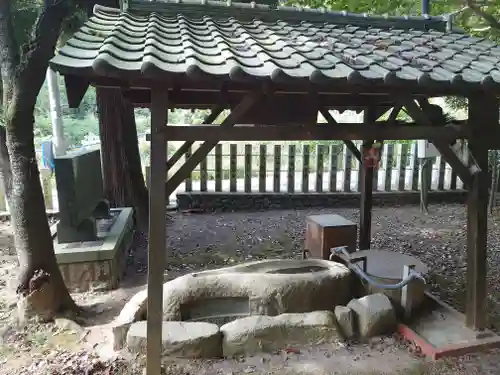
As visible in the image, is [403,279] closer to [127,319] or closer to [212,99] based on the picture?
[127,319]

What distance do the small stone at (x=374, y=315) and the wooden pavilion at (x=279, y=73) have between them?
0.79 m

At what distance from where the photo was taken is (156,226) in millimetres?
3391

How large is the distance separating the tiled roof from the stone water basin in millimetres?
2302

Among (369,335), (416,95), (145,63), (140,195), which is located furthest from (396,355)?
(140,195)

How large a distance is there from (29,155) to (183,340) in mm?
→ 2577

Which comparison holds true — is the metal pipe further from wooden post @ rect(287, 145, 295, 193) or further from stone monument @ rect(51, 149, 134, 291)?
wooden post @ rect(287, 145, 295, 193)

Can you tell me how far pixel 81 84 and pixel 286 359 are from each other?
3.08m

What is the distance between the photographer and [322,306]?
4523 mm

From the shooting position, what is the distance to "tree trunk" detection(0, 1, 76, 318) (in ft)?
14.2

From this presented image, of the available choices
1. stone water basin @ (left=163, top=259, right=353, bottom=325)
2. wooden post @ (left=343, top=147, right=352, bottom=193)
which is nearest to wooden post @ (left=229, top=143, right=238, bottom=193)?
wooden post @ (left=343, top=147, right=352, bottom=193)

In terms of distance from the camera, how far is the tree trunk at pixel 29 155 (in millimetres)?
4340

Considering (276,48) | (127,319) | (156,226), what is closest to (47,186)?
(127,319)

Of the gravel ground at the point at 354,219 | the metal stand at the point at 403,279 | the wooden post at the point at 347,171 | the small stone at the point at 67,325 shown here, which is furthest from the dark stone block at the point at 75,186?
the wooden post at the point at 347,171

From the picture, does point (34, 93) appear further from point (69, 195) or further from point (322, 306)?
point (322, 306)
